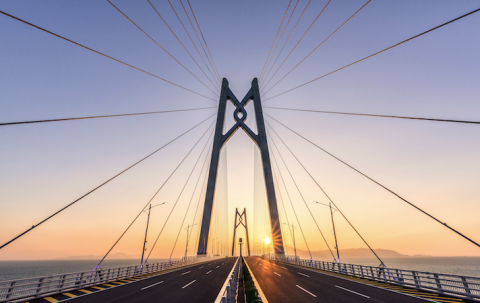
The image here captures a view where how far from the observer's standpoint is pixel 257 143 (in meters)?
35.1

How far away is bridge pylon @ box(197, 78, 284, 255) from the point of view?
1144 inches

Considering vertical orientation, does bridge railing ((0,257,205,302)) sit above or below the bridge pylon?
below

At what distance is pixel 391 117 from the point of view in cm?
1409

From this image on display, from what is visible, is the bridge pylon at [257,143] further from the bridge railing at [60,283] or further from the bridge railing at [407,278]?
the bridge railing at [60,283]

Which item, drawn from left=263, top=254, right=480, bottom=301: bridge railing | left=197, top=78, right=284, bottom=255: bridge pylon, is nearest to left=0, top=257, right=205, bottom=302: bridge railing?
left=197, top=78, right=284, bottom=255: bridge pylon

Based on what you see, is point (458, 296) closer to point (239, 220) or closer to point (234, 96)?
point (234, 96)

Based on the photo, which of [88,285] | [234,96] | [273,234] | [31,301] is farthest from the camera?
[234,96]

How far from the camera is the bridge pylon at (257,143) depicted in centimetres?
2905

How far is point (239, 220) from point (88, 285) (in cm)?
12092

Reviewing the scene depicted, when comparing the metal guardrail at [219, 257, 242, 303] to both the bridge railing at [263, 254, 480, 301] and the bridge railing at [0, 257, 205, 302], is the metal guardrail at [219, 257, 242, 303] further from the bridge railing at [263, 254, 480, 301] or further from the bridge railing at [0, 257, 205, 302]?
the bridge railing at [263, 254, 480, 301]

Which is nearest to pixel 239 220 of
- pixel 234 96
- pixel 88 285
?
pixel 234 96

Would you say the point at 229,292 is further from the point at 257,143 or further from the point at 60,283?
the point at 257,143

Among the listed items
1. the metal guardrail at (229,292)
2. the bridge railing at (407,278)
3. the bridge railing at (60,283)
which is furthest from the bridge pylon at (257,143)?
the metal guardrail at (229,292)

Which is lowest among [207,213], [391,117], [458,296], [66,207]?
[458,296]
